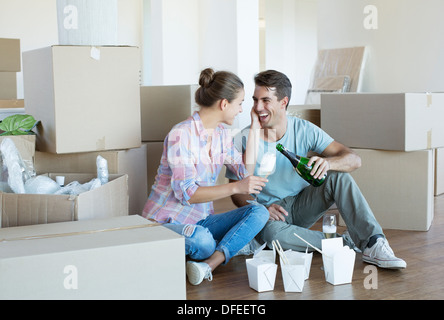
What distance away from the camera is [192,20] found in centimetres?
574

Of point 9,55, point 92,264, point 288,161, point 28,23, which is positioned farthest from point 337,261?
point 28,23

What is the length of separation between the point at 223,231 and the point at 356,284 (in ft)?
1.90

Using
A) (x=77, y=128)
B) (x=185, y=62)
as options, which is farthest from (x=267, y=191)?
(x=185, y=62)

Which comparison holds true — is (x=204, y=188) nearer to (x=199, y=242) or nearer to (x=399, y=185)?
(x=199, y=242)

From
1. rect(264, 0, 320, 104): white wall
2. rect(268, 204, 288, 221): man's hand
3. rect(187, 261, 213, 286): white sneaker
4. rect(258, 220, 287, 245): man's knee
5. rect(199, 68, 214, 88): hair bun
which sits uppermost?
rect(264, 0, 320, 104): white wall

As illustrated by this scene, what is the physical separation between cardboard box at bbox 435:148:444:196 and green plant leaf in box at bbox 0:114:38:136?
278cm

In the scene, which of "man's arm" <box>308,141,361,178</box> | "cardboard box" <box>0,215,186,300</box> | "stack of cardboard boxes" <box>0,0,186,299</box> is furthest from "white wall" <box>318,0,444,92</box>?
"cardboard box" <box>0,215,186,300</box>

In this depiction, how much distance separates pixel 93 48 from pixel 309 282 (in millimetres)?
1353

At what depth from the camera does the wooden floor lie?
214 centimetres

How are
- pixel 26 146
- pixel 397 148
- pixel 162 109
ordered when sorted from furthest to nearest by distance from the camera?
pixel 162 109 → pixel 397 148 → pixel 26 146

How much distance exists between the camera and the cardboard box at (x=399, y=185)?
123 inches

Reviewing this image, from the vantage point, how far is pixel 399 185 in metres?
3.17

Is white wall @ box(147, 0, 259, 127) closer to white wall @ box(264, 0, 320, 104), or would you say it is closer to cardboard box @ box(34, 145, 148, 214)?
cardboard box @ box(34, 145, 148, 214)

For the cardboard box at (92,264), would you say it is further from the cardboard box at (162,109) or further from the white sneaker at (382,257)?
the cardboard box at (162,109)
